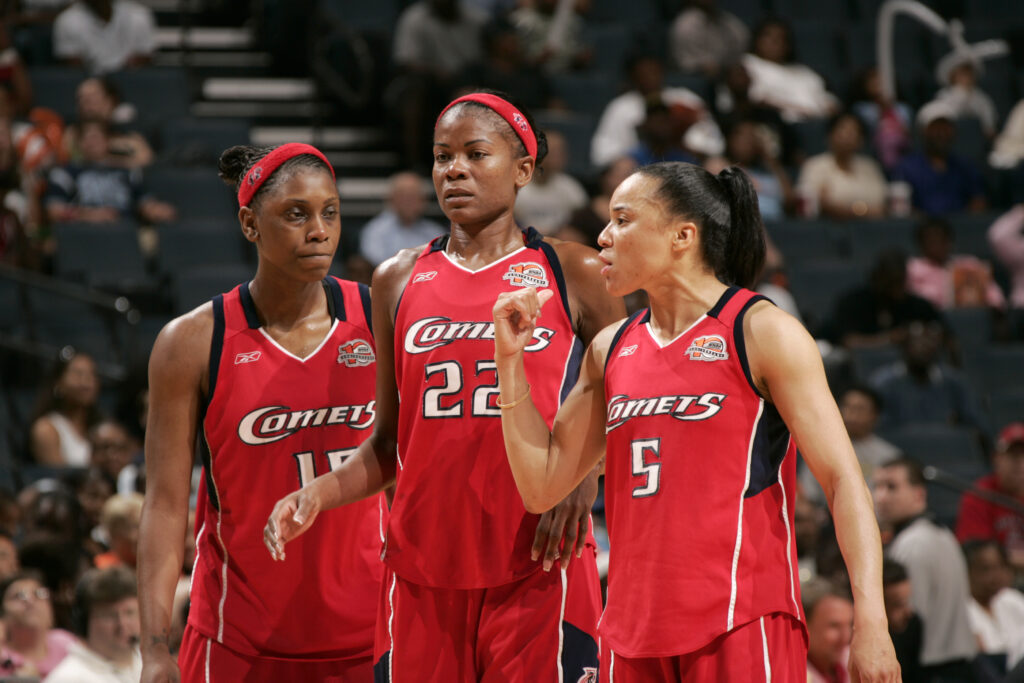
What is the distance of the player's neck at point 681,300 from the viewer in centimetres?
312

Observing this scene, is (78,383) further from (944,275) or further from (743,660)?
(944,275)

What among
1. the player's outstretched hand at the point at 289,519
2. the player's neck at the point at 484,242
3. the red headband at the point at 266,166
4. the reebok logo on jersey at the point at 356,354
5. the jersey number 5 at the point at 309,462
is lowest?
the player's outstretched hand at the point at 289,519

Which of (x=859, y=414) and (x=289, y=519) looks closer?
(x=289, y=519)

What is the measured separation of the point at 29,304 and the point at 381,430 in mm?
5949

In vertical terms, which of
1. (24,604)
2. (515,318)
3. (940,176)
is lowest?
(24,604)

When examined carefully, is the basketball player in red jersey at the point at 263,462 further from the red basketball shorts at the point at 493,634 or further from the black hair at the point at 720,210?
the black hair at the point at 720,210

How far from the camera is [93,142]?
950cm

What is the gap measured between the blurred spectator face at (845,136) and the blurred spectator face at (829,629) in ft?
19.5

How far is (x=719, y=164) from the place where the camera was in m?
10.2

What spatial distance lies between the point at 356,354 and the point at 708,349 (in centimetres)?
114

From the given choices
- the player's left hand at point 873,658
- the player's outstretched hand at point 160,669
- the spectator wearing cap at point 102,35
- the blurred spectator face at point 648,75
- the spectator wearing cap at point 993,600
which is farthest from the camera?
the blurred spectator face at point 648,75

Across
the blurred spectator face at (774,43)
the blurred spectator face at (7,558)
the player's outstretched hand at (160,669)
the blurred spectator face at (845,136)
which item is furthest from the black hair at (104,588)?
the blurred spectator face at (774,43)

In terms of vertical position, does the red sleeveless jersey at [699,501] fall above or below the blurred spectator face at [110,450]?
above

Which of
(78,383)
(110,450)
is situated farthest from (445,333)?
(78,383)
